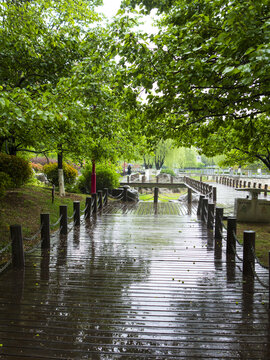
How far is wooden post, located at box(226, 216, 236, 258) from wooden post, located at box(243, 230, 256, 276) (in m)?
1.03

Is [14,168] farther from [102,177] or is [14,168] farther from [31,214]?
[102,177]

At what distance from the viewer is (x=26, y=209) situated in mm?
11586

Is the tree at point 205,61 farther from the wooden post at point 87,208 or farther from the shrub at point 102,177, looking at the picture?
the shrub at point 102,177

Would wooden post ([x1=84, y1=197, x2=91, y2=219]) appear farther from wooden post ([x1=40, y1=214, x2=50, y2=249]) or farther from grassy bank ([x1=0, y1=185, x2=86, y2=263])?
wooden post ([x1=40, y1=214, x2=50, y2=249])

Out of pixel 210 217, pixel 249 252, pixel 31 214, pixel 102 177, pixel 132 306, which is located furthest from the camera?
pixel 102 177

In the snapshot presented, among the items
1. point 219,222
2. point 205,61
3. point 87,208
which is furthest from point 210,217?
point 205,61

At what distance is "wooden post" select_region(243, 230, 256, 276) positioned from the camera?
5344 mm

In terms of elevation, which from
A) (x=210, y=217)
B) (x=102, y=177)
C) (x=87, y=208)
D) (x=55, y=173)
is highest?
(x=55, y=173)

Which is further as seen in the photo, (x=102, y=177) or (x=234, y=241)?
(x=102, y=177)

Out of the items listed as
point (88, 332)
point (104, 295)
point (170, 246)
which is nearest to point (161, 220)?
point (170, 246)

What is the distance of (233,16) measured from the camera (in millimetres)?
3707

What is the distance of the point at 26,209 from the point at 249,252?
920 centimetres

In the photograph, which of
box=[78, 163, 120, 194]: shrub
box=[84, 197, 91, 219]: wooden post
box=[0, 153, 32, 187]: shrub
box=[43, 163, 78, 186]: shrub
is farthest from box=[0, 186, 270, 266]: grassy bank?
box=[78, 163, 120, 194]: shrub

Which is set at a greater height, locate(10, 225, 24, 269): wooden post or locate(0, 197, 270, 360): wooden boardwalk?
locate(10, 225, 24, 269): wooden post
